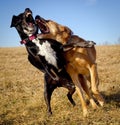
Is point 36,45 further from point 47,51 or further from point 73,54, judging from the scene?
point 73,54

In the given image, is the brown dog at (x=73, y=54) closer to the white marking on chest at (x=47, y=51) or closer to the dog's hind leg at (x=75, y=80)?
the dog's hind leg at (x=75, y=80)

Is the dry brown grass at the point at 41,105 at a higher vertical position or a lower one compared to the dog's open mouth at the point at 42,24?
lower

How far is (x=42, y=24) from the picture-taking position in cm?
647

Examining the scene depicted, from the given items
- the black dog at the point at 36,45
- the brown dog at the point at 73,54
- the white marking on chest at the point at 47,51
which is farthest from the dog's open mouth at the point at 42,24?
the white marking on chest at the point at 47,51

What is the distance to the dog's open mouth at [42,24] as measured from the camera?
6.39 metres

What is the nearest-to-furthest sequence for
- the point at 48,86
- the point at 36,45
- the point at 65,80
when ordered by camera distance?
1. the point at 36,45
2. the point at 65,80
3. the point at 48,86

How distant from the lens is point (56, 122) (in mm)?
6445

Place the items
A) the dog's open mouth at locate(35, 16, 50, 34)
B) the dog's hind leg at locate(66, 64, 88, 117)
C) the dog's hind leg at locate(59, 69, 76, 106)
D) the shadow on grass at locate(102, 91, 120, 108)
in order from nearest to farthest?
→ the dog's open mouth at locate(35, 16, 50, 34)
the dog's hind leg at locate(66, 64, 88, 117)
the dog's hind leg at locate(59, 69, 76, 106)
the shadow on grass at locate(102, 91, 120, 108)

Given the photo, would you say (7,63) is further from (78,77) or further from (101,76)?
(78,77)

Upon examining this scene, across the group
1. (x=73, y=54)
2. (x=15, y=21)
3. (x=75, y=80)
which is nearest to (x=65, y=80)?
(x=75, y=80)

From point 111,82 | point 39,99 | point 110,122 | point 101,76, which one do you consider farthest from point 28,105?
point 101,76

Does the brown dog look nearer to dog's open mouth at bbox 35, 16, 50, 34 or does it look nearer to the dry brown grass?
dog's open mouth at bbox 35, 16, 50, 34

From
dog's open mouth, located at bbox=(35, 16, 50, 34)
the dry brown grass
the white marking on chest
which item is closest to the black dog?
the white marking on chest

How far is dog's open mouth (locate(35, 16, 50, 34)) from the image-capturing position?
6387 mm
